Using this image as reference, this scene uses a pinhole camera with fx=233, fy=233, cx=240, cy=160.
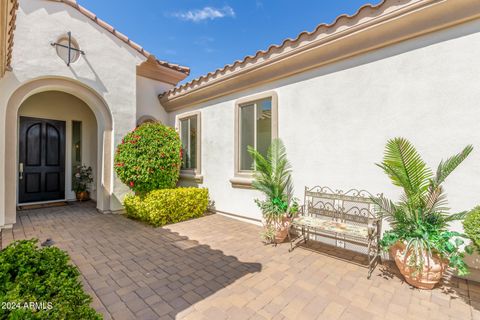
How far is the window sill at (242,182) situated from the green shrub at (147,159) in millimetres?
1894

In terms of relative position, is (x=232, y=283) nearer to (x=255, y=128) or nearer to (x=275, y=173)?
(x=275, y=173)

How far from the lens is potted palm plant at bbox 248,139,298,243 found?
4.95 meters

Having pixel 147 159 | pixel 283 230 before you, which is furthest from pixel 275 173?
pixel 147 159

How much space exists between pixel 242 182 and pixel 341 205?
267cm

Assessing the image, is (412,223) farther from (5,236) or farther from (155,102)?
(155,102)

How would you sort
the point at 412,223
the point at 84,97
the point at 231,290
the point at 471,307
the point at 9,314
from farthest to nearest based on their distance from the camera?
the point at 84,97
the point at 412,223
the point at 231,290
the point at 471,307
the point at 9,314

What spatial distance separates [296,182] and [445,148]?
2.67 m

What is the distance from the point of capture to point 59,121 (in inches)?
338

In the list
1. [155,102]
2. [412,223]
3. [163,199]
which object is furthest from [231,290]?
[155,102]

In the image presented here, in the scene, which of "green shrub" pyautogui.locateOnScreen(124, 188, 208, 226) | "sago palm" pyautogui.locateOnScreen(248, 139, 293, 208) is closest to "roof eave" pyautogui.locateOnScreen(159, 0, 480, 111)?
"sago palm" pyautogui.locateOnScreen(248, 139, 293, 208)

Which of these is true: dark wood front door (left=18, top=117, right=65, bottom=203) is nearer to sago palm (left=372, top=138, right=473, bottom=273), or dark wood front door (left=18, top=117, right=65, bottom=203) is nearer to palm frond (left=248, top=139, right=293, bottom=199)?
palm frond (left=248, top=139, right=293, bottom=199)

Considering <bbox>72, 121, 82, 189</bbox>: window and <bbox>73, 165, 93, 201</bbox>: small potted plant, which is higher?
<bbox>72, 121, 82, 189</bbox>: window

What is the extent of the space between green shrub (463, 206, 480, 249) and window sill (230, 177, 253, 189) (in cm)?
414

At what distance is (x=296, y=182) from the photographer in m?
5.36
